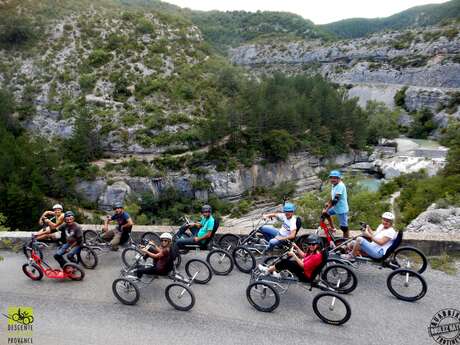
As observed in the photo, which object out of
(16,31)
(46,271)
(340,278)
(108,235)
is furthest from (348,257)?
(16,31)

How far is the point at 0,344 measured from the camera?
6.55m

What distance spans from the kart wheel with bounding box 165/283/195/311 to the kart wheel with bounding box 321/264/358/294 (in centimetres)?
317

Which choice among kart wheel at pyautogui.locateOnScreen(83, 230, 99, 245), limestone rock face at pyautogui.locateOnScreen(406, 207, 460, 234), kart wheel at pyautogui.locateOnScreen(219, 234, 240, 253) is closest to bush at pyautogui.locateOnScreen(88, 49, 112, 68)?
kart wheel at pyautogui.locateOnScreen(83, 230, 99, 245)

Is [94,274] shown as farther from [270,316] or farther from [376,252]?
[376,252]

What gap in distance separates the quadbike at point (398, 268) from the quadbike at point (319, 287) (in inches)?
15.5

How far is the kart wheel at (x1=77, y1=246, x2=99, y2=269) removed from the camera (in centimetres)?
924

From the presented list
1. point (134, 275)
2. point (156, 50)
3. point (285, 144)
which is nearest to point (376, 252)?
point (134, 275)

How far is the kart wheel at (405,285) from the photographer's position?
7102mm

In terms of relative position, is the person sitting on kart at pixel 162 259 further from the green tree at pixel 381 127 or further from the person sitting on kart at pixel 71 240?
the green tree at pixel 381 127

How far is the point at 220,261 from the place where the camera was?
28.7ft

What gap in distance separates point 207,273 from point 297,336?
2822 millimetres

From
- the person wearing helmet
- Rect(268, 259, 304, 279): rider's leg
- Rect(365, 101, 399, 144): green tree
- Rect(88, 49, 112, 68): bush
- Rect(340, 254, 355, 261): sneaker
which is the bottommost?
Rect(365, 101, 399, 144): green tree

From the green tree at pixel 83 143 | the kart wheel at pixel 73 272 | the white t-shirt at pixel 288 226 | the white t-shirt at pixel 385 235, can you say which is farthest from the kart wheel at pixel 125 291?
the green tree at pixel 83 143

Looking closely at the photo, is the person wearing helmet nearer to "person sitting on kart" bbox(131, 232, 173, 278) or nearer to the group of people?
the group of people
